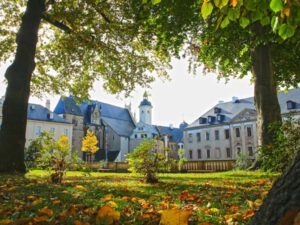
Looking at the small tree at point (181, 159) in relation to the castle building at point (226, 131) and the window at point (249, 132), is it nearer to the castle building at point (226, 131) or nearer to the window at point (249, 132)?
the window at point (249, 132)

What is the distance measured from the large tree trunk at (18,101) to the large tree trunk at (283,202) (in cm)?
1106

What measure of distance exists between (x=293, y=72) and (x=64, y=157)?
54.9 ft

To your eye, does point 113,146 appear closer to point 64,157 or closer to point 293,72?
point 293,72

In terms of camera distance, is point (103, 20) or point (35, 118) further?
point (35, 118)

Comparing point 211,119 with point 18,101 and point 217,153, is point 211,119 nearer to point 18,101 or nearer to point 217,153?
point 217,153

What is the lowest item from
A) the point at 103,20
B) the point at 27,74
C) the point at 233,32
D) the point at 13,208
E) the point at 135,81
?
the point at 13,208

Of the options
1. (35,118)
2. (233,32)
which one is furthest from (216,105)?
(233,32)

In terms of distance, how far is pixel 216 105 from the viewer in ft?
190

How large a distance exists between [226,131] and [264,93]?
40874mm

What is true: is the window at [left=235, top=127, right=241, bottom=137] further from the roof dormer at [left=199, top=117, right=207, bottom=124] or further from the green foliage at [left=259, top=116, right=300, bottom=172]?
the green foliage at [left=259, top=116, right=300, bottom=172]

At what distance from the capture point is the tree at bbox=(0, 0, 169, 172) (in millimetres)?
12025

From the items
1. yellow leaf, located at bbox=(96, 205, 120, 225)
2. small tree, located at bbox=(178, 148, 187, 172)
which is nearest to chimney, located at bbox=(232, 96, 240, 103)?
small tree, located at bbox=(178, 148, 187, 172)

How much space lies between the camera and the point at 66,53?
782 inches

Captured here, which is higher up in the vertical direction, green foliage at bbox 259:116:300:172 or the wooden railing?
green foliage at bbox 259:116:300:172
